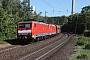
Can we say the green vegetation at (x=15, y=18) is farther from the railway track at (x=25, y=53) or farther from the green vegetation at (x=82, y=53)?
the green vegetation at (x=82, y=53)

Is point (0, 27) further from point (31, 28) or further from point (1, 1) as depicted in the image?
point (1, 1)

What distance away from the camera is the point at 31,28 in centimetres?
3291

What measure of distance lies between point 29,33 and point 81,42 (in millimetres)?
6913

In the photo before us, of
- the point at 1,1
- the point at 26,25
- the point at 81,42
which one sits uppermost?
the point at 1,1

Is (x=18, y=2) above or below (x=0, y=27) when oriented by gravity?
above

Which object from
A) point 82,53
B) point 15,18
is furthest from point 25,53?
point 15,18

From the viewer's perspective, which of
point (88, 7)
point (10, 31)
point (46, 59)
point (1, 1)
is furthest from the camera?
point (88, 7)

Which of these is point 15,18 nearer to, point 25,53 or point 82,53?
point 25,53

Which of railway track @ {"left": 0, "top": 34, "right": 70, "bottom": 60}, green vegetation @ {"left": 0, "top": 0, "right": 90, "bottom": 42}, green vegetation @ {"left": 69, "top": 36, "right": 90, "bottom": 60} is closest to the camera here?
green vegetation @ {"left": 69, "top": 36, "right": 90, "bottom": 60}

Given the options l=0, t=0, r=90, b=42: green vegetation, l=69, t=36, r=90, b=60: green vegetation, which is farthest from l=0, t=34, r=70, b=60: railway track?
l=0, t=0, r=90, b=42: green vegetation

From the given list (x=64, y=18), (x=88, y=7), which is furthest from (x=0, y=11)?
(x=64, y=18)

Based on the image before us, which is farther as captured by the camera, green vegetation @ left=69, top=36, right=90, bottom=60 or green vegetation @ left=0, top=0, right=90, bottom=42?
green vegetation @ left=0, top=0, right=90, bottom=42

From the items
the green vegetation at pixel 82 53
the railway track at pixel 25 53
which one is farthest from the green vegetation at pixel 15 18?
the green vegetation at pixel 82 53

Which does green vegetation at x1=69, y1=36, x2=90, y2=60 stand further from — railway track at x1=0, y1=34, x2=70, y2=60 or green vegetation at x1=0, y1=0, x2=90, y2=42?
green vegetation at x1=0, y1=0, x2=90, y2=42
